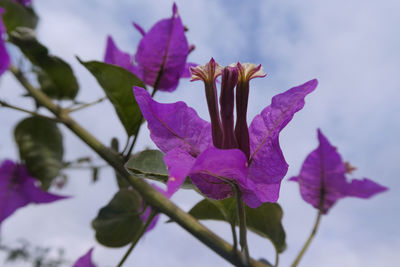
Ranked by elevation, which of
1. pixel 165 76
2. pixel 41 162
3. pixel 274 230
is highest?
pixel 165 76

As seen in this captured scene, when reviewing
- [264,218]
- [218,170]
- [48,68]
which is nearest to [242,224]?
[218,170]

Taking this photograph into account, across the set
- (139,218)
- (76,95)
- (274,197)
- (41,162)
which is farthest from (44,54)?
(274,197)

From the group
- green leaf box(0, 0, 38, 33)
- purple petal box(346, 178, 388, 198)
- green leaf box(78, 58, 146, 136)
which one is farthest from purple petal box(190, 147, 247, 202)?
green leaf box(0, 0, 38, 33)

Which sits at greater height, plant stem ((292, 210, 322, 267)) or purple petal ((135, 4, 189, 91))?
purple petal ((135, 4, 189, 91))

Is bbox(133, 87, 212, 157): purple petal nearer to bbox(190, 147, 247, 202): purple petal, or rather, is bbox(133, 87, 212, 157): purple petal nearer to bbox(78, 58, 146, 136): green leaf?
bbox(190, 147, 247, 202): purple petal

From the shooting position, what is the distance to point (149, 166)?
1.43 feet

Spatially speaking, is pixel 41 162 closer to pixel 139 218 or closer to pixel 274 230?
pixel 139 218

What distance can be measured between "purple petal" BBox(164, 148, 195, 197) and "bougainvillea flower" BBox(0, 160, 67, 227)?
622mm

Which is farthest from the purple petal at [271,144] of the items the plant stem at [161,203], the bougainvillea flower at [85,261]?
the bougainvillea flower at [85,261]

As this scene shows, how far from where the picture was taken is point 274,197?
401 mm

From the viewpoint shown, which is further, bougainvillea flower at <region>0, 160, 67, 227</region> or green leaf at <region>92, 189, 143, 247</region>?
bougainvillea flower at <region>0, 160, 67, 227</region>

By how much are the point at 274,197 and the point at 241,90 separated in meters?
0.11

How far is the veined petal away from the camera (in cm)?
38

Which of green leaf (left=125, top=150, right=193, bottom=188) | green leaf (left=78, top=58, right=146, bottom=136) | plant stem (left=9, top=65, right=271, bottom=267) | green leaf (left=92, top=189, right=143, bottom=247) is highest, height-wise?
green leaf (left=78, top=58, right=146, bottom=136)
